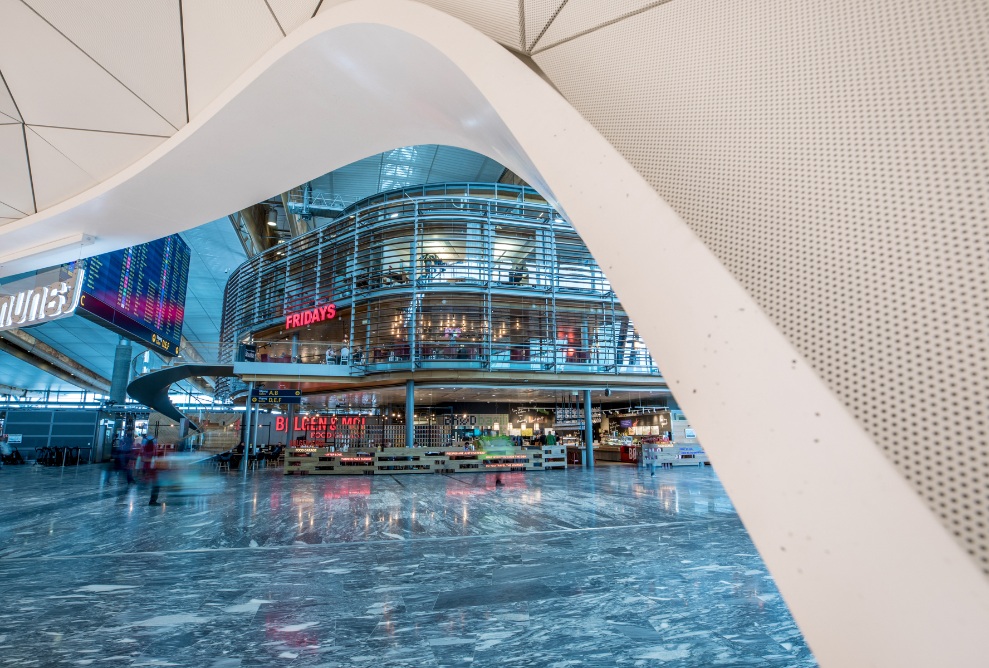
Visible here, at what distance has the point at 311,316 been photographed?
21547 millimetres

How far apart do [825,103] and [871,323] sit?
2.82ft

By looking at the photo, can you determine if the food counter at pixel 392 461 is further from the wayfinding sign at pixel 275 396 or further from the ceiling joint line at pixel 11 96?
the ceiling joint line at pixel 11 96

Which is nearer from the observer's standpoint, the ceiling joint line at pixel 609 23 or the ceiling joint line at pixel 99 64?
the ceiling joint line at pixel 609 23

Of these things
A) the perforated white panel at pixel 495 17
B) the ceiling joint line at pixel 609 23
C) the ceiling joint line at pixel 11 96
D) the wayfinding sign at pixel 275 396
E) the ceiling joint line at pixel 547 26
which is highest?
the ceiling joint line at pixel 11 96

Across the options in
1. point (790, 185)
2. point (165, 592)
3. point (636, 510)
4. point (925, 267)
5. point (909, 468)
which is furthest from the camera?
point (636, 510)

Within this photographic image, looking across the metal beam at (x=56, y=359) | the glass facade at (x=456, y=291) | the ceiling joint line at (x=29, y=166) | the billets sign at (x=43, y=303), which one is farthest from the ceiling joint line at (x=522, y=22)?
the metal beam at (x=56, y=359)

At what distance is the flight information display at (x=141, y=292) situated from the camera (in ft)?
36.9

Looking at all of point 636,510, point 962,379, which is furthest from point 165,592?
point 636,510

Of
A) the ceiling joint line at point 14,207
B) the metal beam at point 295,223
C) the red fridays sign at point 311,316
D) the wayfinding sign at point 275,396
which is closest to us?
the ceiling joint line at point 14,207

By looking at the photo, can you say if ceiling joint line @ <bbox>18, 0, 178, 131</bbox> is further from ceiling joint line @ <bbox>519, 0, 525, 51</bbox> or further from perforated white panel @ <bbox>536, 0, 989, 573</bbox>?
perforated white panel @ <bbox>536, 0, 989, 573</bbox>

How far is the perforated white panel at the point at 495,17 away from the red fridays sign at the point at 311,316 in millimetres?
19099

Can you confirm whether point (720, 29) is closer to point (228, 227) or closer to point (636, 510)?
point (636, 510)

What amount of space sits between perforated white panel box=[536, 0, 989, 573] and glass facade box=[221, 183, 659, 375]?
1712 centimetres

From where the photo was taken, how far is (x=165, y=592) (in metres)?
4.17
